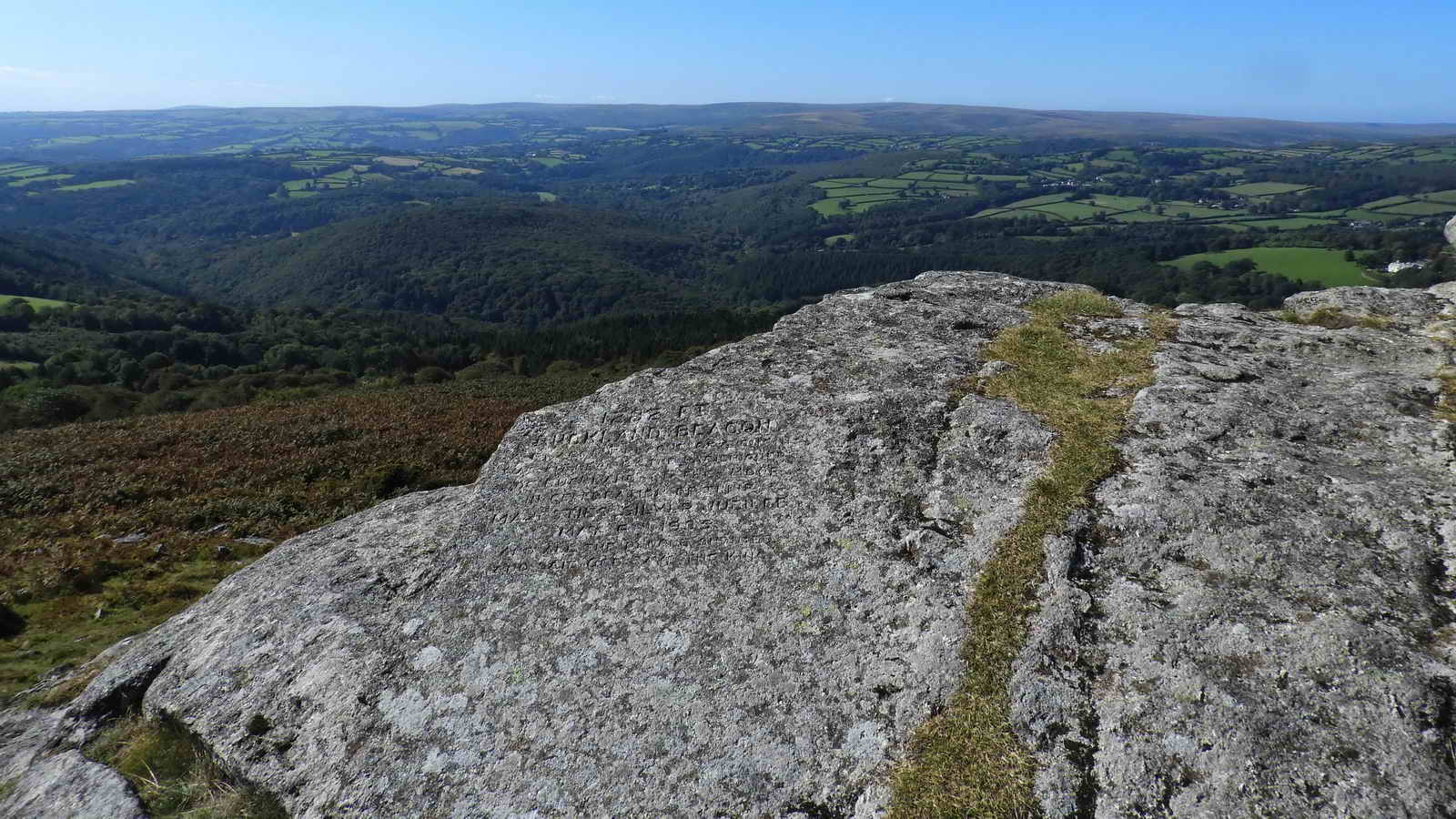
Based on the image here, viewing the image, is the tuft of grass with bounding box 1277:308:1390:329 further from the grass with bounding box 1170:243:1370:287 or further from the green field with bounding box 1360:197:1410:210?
the green field with bounding box 1360:197:1410:210

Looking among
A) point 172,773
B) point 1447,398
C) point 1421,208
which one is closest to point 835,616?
point 172,773

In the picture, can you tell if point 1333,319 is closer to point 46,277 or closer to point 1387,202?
point 46,277

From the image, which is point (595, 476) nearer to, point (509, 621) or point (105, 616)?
point (509, 621)

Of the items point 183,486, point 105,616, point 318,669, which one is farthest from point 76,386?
point 318,669

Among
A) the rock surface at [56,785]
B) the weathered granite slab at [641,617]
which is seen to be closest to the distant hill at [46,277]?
the rock surface at [56,785]

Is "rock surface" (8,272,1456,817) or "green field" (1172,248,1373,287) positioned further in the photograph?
"green field" (1172,248,1373,287)

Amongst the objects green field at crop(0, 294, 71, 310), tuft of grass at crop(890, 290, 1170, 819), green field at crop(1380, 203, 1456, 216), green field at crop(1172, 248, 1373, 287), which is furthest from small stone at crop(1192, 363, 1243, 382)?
green field at crop(1380, 203, 1456, 216)
